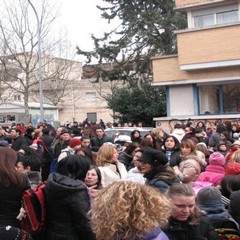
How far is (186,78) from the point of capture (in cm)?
2008

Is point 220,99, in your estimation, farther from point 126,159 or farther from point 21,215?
point 21,215

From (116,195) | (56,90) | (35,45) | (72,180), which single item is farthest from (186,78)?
(56,90)

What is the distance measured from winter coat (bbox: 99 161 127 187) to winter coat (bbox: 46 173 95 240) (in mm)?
1693

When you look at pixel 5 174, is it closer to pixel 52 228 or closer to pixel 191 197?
pixel 52 228

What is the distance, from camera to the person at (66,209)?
4102 mm

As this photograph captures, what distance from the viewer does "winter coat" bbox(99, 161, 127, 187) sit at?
6.12 metres

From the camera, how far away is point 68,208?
4.12 meters

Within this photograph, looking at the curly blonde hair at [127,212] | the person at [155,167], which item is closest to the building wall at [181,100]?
the person at [155,167]

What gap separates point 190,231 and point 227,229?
446 mm

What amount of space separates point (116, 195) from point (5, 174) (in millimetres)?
1885

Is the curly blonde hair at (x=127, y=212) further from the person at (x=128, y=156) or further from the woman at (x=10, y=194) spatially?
the person at (x=128, y=156)

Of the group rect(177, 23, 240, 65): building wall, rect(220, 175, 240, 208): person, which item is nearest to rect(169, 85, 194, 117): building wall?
rect(177, 23, 240, 65): building wall

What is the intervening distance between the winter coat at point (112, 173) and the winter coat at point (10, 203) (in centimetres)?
169

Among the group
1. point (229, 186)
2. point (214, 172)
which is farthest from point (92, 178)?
point (214, 172)
